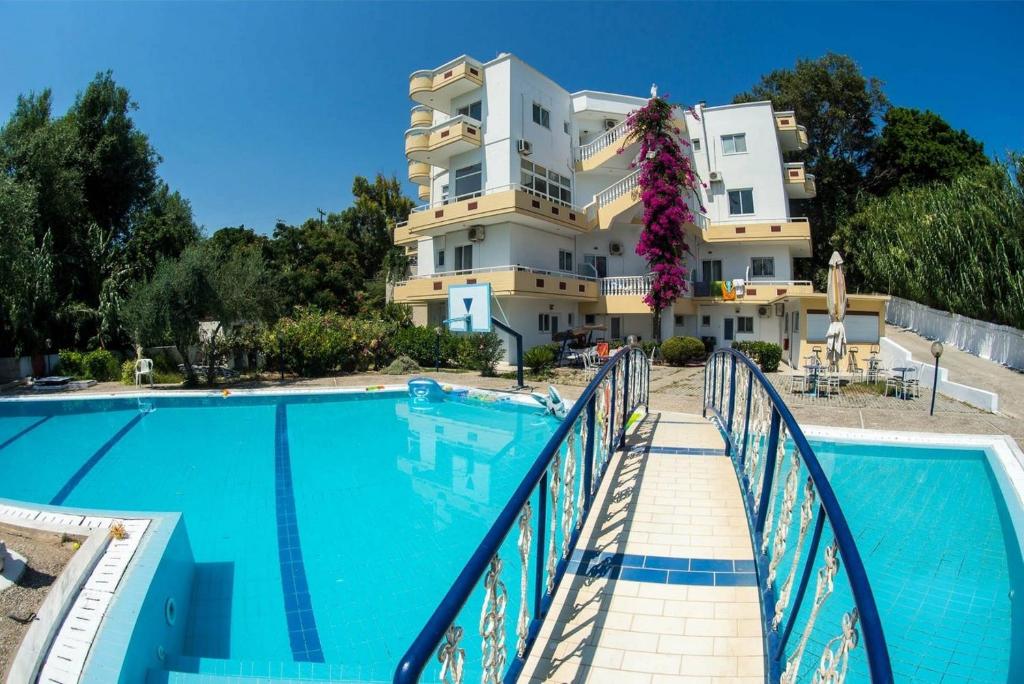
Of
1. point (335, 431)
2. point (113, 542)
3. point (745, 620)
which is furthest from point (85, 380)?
point (745, 620)

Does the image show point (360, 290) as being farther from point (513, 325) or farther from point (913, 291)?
point (913, 291)

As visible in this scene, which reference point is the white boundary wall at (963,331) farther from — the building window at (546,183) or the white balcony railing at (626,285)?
the building window at (546,183)

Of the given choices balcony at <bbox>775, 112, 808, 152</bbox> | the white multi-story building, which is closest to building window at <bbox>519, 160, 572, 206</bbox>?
the white multi-story building

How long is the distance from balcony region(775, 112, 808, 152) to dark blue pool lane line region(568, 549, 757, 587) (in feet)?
102

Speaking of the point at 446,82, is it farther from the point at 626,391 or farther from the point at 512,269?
the point at 626,391

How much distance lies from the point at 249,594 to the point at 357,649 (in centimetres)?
160

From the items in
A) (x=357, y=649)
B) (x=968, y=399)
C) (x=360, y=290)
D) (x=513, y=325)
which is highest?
(x=360, y=290)

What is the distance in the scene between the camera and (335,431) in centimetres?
1252

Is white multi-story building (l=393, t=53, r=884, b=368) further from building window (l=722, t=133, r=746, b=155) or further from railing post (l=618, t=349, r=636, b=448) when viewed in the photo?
railing post (l=618, t=349, r=636, b=448)

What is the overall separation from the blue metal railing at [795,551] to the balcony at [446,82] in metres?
21.5

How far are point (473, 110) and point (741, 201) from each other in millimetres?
14939

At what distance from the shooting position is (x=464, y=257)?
24844 millimetres

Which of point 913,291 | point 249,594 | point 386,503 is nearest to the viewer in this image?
point 249,594

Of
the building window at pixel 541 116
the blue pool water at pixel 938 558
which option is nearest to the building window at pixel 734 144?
the building window at pixel 541 116
